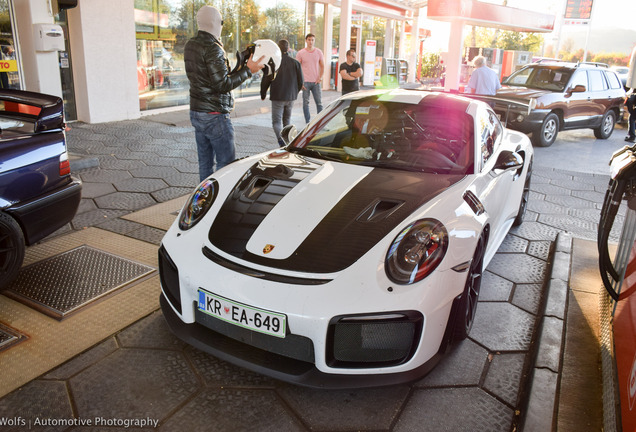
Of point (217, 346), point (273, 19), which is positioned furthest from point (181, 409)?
point (273, 19)

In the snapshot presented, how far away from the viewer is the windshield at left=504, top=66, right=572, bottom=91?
9844 millimetres

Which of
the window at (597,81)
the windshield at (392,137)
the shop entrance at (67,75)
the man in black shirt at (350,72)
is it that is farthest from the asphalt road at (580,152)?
the shop entrance at (67,75)

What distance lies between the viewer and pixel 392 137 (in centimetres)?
347

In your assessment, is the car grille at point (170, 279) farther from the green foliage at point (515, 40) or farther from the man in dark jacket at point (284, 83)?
the green foliage at point (515, 40)

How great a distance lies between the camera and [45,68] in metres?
7.67

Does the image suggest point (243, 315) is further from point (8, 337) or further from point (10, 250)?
point (10, 250)

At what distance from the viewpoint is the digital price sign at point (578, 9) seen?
105ft

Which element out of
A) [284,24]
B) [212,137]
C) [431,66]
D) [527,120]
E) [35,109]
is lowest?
[527,120]

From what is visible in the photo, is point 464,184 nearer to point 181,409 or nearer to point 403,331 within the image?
point 403,331

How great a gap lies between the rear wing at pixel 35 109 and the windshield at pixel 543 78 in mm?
9180

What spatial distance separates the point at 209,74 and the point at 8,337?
2484 millimetres

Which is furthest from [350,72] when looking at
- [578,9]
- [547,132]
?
[578,9]

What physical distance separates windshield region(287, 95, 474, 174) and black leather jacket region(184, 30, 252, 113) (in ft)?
3.23

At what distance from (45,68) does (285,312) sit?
742cm
